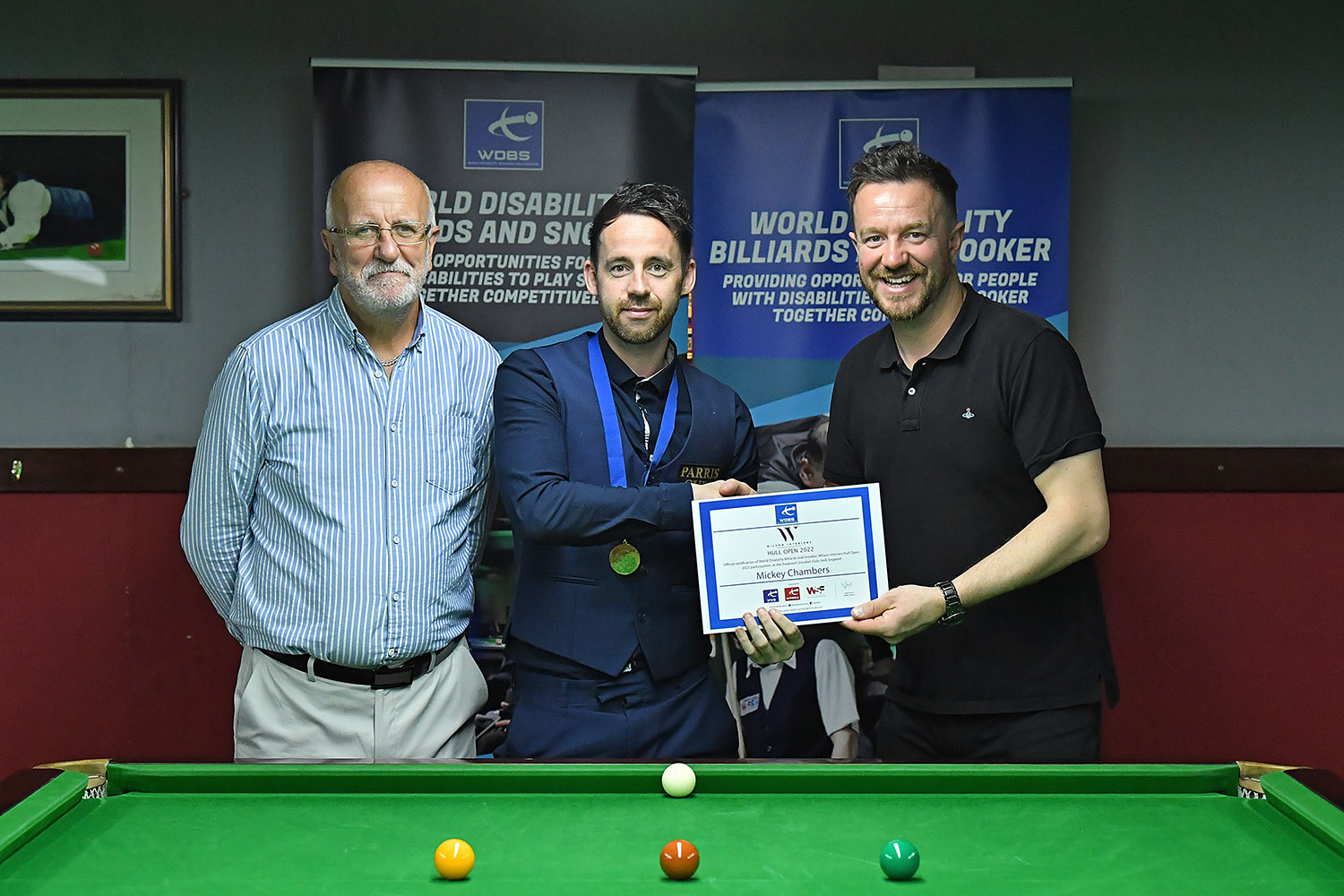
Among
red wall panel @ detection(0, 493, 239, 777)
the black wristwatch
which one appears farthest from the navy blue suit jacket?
red wall panel @ detection(0, 493, 239, 777)

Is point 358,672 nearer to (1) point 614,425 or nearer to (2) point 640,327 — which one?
(1) point 614,425

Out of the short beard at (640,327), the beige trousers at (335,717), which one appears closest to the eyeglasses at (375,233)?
the short beard at (640,327)

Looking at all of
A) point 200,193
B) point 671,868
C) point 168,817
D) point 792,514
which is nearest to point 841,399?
point 792,514

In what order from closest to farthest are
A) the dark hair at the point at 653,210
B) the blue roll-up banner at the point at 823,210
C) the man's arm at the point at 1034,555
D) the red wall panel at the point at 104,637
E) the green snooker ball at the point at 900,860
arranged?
1. the green snooker ball at the point at 900,860
2. the man's arm at the point at 1034,555
3. the dark hair at the point at 653,210
4. the blue roll-up banner at the point at 823,210
5. the red wall panel at the point at 104,637

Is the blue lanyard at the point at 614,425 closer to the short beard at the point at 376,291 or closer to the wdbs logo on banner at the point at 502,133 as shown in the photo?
the short beard at the point at 376,291

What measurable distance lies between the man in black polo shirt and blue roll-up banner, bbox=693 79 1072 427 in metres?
1.07

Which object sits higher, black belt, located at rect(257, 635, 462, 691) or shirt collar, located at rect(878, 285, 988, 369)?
shirt collar, located at rect(878, 285, 988, 369)

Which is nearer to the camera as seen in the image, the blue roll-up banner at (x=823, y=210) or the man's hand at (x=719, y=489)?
the man's hand at (x=719, y=489)

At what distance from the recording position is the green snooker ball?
4.66 feet

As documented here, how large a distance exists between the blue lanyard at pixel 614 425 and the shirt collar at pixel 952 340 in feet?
1.56

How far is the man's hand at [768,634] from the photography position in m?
2.33

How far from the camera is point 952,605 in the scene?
7.48 ft

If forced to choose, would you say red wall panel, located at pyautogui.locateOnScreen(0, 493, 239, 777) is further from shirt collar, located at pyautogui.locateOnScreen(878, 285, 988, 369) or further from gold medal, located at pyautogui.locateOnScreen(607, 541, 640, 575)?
shirt collar, located at pyautogui.locateOnScreen(878, 285, 988, 369)

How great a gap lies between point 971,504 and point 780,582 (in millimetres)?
430
